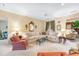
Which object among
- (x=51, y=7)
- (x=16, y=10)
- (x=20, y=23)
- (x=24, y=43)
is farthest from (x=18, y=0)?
(x=24, y=43)

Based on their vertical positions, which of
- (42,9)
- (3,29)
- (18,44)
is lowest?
(18,44)

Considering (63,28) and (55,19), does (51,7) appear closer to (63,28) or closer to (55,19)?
(55,19)

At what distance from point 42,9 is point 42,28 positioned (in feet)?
1.22

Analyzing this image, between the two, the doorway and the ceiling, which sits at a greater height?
the ceiling

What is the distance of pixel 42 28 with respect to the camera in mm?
3135

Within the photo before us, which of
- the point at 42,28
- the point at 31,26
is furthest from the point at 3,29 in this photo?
the point at 42,28

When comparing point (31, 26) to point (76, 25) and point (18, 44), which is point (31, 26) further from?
point (76, 25)

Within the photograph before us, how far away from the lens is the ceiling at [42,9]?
310cm

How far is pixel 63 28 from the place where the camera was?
3.12 meters

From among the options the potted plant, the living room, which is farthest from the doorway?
the potted plant

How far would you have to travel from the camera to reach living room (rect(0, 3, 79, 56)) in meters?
3.10

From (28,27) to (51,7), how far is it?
1.97 feet

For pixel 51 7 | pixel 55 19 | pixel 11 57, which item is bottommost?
pixel 11 57

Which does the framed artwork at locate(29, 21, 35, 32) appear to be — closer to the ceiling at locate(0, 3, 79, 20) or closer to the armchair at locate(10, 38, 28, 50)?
the ceiling at locate(0, 3, 79, 20)
